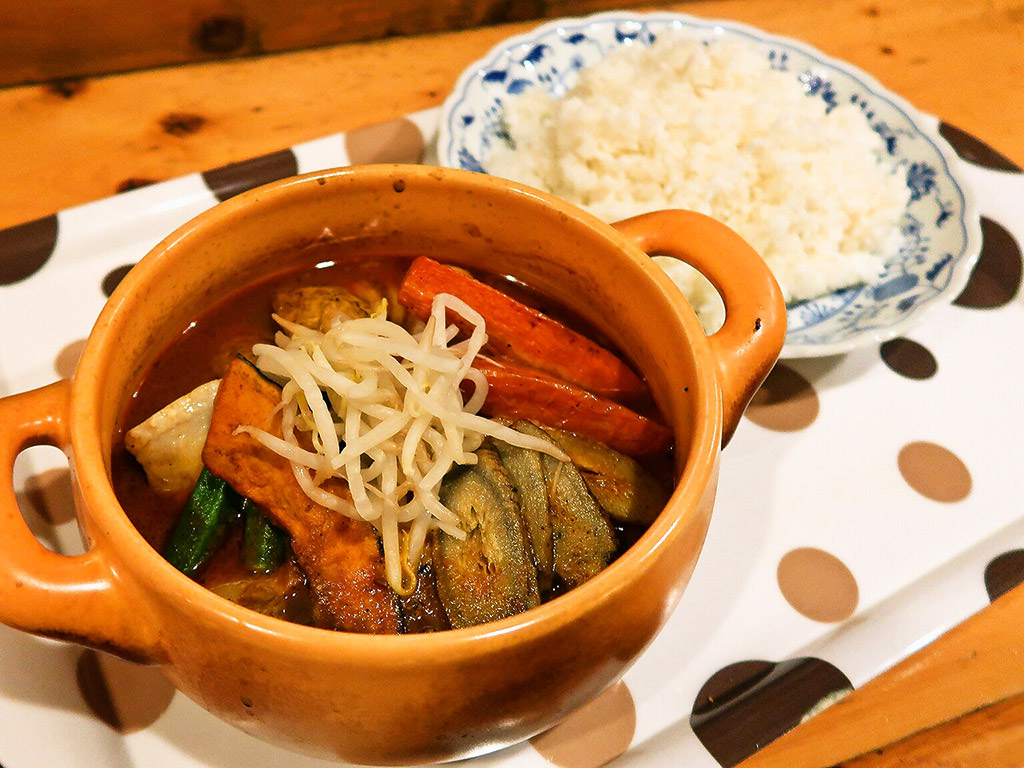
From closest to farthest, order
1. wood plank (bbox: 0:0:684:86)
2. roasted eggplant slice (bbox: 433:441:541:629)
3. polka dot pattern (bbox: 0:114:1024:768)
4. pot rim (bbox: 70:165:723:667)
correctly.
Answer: pot rim (bbox: 70:165:723:667)
roasted eggplant slice (bbox: 433:441:541:629)
polka dot pattern (bbox: 0:114:1024:768)
wood plank (bbox: 0:0:684:86)

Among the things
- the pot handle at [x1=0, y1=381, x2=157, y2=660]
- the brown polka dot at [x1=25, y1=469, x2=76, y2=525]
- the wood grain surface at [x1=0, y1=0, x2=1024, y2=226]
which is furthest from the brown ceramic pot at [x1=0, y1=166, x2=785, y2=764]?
the wood grain surface at [x1=0, y1=0, x2=1024, y2=226]

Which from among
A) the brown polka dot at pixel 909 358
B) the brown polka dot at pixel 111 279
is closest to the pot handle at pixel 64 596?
the brown polka dot at pixel 111 279

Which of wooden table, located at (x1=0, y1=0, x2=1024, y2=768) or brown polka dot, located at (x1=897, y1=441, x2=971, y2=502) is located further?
wooden table, located at (x1=0, y1=0, x2=1024, y2=768)

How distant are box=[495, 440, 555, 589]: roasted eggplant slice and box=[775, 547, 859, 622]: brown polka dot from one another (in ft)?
1.10

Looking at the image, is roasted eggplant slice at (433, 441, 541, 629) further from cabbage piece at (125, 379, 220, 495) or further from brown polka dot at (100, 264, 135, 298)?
brown polka dot at (100, 264, 135, 298)

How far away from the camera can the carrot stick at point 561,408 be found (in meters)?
0.79

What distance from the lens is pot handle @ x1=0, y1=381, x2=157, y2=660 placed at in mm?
557

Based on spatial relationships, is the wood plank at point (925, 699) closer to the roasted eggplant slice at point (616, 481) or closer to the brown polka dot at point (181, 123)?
the roasted eggplant slice at point (616, 481)

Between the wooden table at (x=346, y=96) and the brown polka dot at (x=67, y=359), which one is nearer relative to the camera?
the brown polka dot at (x=67, y=359)

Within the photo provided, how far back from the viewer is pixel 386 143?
1374 mm

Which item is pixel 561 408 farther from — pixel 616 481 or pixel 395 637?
pixel 395 637

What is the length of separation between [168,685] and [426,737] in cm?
33

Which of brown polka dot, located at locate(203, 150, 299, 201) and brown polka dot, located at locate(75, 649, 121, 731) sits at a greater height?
brown polka dot, located at locate(203, 150, 299, 201)

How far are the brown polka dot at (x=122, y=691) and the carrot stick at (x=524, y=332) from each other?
0.44 m
